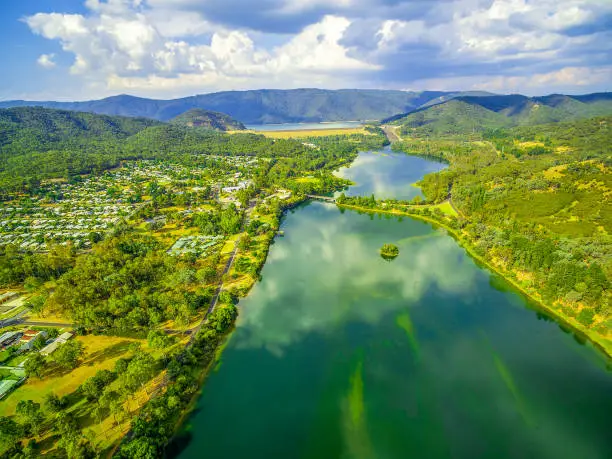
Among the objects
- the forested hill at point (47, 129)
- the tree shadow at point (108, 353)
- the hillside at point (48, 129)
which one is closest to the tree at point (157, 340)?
the tree shadow at point (108, 353)

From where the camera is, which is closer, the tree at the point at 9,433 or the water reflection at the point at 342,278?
the tree at the point at 9,433

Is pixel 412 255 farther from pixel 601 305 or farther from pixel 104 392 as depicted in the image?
pixel 104 392

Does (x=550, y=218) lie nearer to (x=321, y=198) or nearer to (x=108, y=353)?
(x=321, y=198)

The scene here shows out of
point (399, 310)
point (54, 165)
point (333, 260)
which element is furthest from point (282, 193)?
point (54, 165)

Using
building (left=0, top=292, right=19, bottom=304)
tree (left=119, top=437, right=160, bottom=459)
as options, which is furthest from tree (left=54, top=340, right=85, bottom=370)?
building (left=0, top=292, right=19, bottom=304)

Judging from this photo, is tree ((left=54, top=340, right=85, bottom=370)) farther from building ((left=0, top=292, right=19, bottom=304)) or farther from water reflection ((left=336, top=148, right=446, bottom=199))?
water reflection ((left=336, top=148, right=446, bottom=199))

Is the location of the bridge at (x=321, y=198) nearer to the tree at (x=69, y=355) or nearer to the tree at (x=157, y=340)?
the tree at (x=157, y=340)

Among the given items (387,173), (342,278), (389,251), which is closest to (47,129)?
(387,173)
